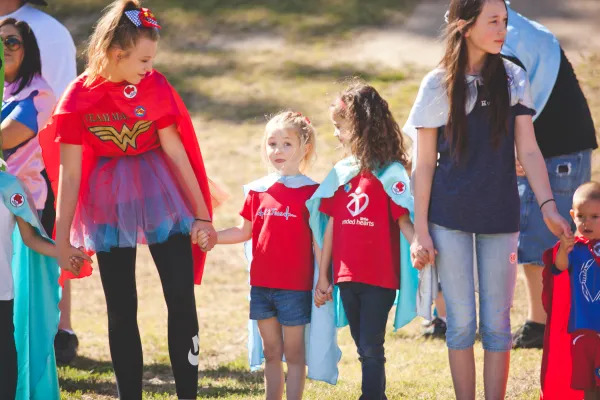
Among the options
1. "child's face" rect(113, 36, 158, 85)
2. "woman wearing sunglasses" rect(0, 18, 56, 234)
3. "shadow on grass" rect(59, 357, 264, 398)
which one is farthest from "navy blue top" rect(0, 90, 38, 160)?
"shadow on grass" rect(59, 357, 264, 398)

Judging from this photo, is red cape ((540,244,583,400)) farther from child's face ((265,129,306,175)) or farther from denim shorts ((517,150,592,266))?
denim shorts ((517,150,592,266))

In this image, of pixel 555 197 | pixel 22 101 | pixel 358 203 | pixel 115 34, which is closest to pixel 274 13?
pixel 555 197

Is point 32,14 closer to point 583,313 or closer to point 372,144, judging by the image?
point 372,144

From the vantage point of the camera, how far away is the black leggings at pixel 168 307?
3.94m

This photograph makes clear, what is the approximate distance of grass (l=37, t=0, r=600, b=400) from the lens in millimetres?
5281

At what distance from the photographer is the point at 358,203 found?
163 inches

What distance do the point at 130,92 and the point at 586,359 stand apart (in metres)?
2.09

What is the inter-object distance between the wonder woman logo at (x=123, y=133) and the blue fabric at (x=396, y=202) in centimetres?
77

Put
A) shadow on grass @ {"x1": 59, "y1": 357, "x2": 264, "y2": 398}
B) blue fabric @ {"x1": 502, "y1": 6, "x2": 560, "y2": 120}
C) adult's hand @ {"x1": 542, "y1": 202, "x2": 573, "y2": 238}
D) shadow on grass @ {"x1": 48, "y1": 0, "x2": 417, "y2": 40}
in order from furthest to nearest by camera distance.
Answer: shadow on grass @ {"x1": 48, "y1": 0, "x2": 417, "y2": 40}
blue fabric @ {"x1": 502, "y1": 6, "x2": 560, "y2": 120}
shadow on grass @ {"x1": 59, "y1": 357, "x2": 264, "y2": 398}
adult's hand @ {"x1": 542, "y1": 202, "x2": 573, "y2": 238}

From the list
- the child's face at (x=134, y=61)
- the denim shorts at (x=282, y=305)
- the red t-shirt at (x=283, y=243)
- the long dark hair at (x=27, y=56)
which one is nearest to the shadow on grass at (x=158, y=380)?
the denim shorts at (x=282, y=305)

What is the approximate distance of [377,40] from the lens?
14.1 m

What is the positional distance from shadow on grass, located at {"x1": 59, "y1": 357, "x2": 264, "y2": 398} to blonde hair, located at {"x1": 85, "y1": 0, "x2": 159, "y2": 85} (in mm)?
1844

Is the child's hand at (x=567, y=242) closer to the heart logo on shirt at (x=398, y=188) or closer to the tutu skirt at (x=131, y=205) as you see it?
the heart logo on shirt at (x=398, y=188)

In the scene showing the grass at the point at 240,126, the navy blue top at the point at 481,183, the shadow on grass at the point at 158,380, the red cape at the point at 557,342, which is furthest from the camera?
the grass at the point at 240,126
